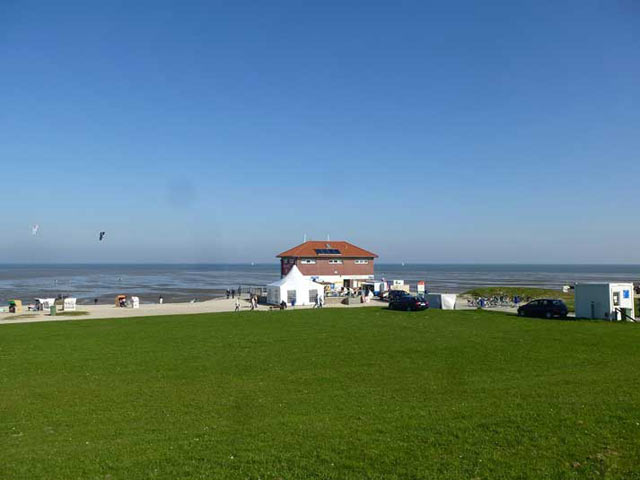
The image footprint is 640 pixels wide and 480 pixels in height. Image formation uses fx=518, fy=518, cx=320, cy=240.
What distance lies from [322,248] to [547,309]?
36.6m

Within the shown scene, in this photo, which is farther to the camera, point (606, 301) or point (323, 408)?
point (606, 301)

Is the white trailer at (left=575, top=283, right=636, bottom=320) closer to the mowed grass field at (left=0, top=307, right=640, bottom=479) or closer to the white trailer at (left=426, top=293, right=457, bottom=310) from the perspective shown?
the white trailer at (left=426, top=293, right=457, bottom=310)

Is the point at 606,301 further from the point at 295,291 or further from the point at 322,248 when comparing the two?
the point at 322,248

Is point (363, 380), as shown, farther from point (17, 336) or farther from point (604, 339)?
point (17, 336)

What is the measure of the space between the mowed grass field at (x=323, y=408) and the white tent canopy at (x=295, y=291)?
86.6 feet

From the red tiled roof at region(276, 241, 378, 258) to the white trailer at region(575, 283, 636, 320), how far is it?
36856 millimetres

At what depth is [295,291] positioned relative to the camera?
50.7 meters

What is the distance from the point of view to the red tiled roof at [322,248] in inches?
2630

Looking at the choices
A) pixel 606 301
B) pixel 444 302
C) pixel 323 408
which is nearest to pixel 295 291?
pixel 444 302

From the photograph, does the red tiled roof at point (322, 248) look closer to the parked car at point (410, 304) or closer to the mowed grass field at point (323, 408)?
the parked car at point (410, 304)

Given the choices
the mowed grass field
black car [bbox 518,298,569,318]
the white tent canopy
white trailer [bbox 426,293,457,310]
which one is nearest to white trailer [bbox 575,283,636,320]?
black car [bbox 518,298,569,318]

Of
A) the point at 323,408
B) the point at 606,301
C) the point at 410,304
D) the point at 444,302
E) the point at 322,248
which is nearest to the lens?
the point at 323,408

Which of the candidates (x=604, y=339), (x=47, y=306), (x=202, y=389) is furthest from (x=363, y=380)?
(x=47, y=306)

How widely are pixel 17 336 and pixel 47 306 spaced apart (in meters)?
24.1
